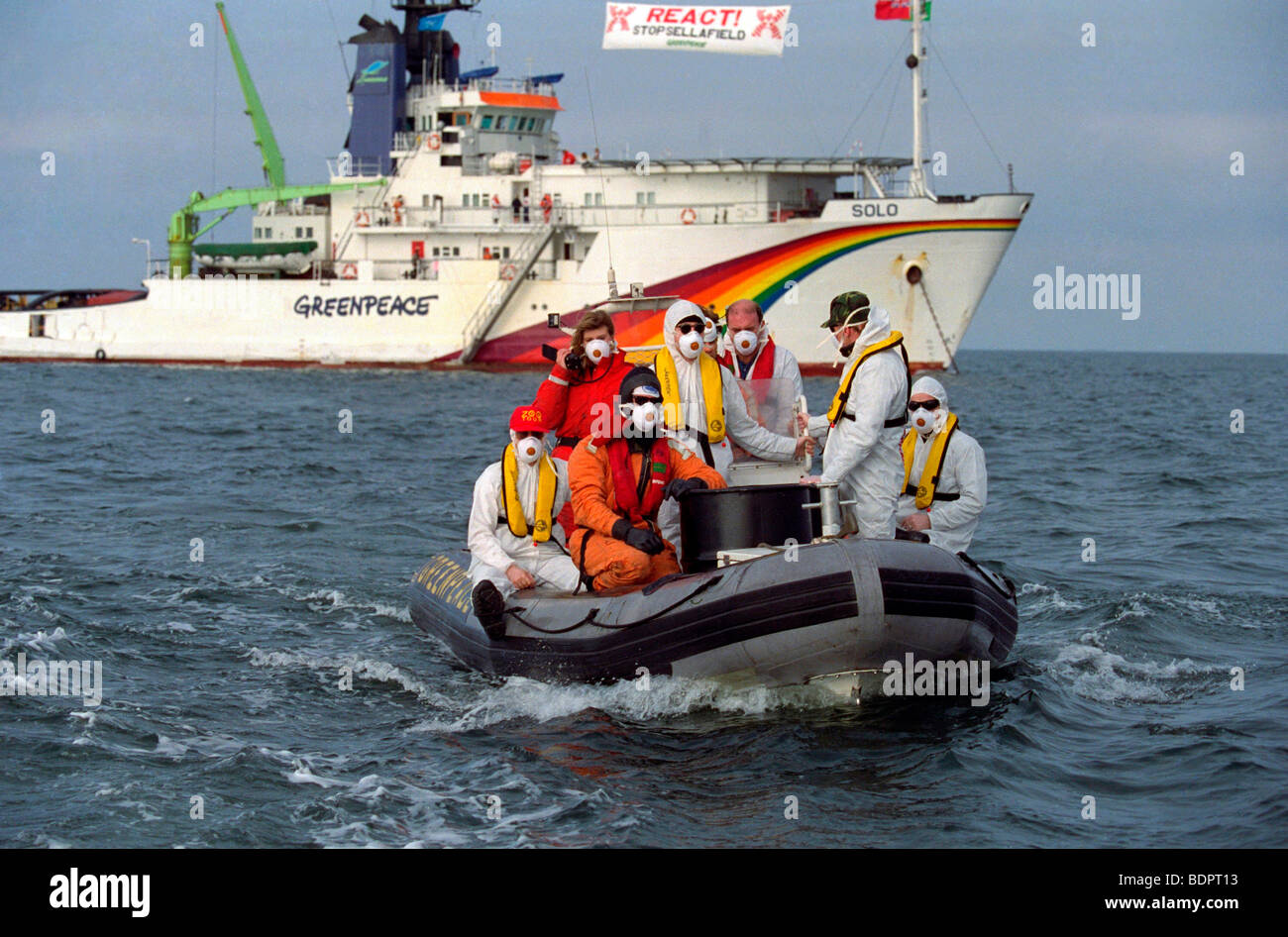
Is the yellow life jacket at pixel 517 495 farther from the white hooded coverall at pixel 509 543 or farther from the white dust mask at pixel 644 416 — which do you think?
the white dust mask at pixel 644 416

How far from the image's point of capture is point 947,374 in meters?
46.5

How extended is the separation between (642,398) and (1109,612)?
5259 millimetres

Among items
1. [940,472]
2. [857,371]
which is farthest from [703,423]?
[940,472]

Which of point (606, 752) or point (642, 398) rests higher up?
point (642, 398)

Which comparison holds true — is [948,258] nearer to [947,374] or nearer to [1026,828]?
[947,374]

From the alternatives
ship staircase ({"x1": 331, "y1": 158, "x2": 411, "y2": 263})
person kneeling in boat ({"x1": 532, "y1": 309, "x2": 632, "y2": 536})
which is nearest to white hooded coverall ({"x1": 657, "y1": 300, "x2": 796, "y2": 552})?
person kneeling in boat ({"x1": 532, "y1": 309, "x2": 632, "y2": 536})

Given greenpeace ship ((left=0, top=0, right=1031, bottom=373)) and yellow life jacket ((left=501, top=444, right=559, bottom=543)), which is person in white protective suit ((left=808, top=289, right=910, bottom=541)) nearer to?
yellow life jacket ((left=501, top=444, right=559, bottom=543))

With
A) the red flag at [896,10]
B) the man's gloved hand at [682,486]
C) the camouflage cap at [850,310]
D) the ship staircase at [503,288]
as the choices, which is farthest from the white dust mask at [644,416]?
the ship staircase at [503,288]

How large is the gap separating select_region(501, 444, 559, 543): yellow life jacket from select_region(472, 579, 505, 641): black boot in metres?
0.43

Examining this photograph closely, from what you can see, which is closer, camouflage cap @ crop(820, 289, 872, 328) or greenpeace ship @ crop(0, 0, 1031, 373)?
camouflage cap @ crop(820, 289, 872, 328)

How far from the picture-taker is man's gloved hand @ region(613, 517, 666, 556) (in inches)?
356

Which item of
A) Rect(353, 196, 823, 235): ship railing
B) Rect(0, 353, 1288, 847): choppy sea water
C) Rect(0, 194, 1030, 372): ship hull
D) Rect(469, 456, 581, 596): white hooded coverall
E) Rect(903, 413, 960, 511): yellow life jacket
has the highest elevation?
Rect(353, 196, 823, 235): ship railing

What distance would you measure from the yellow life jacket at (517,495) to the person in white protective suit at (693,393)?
2.40 feet
